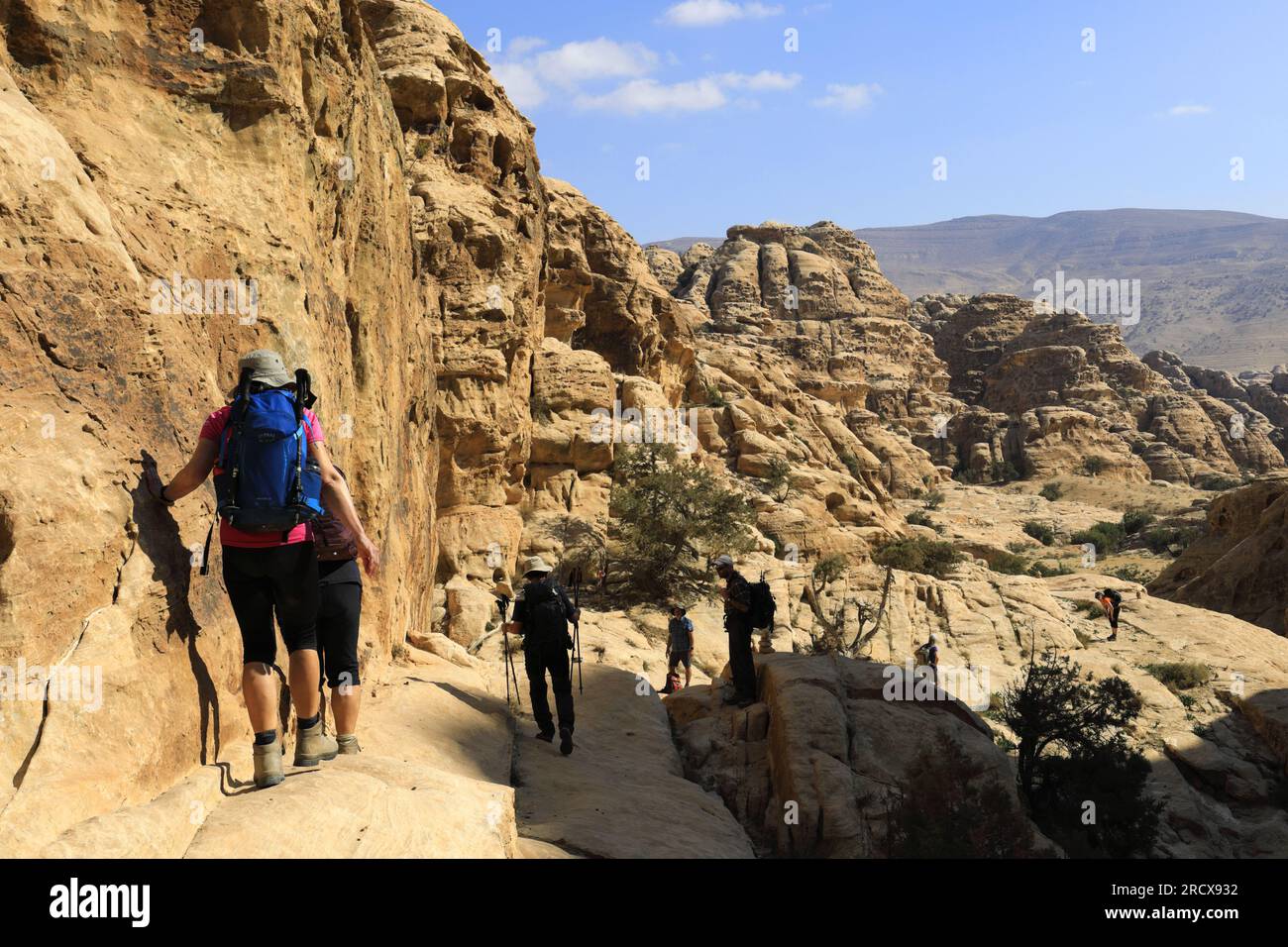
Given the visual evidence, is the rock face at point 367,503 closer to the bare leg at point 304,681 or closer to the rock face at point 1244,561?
the bare leg at point 304,681

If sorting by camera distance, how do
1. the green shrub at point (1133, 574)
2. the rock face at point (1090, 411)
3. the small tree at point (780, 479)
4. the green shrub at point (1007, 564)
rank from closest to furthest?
the small tree at point (780, 479), the green shrub at point (1007, 564), the green shrub at point (1133, 574), the rock face at point (1090, 411)

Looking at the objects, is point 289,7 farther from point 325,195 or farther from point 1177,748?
point 1177,748

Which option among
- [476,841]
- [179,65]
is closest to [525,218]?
[179,65]

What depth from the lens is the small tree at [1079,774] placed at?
10.7 metres

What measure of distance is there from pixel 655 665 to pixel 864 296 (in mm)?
72809

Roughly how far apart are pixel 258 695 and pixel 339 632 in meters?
0.90

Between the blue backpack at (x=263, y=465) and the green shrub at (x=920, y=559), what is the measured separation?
23.9 meters

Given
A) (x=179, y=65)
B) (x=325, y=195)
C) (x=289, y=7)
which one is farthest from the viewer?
(x=325, y=195)

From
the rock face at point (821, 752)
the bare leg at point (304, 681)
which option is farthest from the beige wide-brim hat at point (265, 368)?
the rock face at point (821, 752)

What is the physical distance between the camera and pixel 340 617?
4.99m

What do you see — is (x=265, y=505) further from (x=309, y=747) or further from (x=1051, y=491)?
(x=1051, y=491)

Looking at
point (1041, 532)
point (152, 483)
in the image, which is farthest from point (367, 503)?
point (1041, 532)
